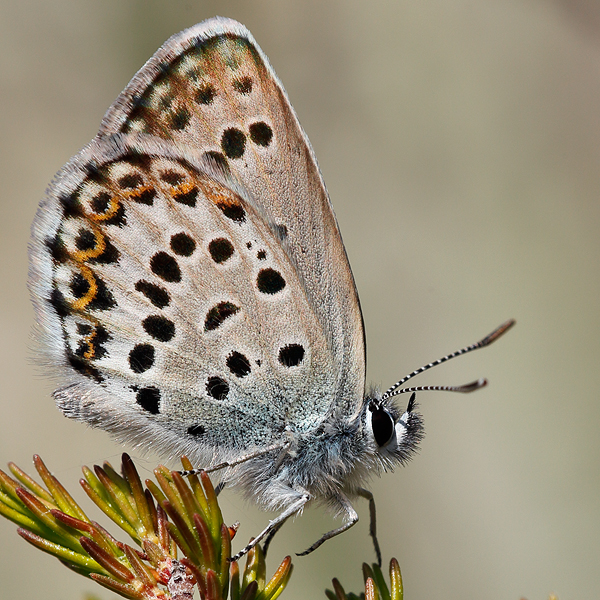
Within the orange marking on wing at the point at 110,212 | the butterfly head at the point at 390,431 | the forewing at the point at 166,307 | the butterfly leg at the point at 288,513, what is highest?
the orange marking on wing at the point at 110,212

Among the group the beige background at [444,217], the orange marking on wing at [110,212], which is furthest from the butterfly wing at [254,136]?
the beige background at [444,217]

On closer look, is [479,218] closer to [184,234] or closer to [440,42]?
[440,42]

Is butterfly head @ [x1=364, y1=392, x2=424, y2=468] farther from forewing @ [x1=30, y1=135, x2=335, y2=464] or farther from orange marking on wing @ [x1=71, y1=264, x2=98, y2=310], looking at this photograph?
orange marking on wing @ [x1=71, y1=264, x2=98, y2=310]

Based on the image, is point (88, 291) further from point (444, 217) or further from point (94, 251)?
point (444, 217)

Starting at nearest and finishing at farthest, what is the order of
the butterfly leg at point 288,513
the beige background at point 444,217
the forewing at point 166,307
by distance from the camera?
the butterfly leg at point 288,513, the forewing at point 166,307, the beige background at point 444,217

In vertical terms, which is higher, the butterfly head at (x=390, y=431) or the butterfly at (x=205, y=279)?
the butterfly at (x=205, y=279)

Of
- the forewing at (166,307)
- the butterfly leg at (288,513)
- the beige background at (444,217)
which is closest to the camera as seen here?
the butterfly leg at (288,513)

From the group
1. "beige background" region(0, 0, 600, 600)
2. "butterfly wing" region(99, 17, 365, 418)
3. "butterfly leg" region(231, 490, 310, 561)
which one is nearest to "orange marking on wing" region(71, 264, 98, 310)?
"butterfly wing" region(99, 17, 365, 418)

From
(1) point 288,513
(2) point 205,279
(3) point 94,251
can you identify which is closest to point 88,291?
(3) point 94,251

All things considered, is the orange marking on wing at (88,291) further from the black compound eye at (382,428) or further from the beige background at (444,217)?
the beige background at (444,217)

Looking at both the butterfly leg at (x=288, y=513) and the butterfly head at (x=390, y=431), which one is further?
the butterfly head at (x=390, y=431)
